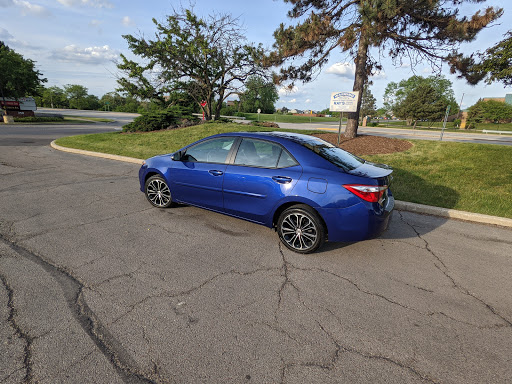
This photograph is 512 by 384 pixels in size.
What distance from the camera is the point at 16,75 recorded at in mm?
26281

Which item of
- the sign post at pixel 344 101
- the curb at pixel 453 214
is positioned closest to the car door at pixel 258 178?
the curb at pixel 453 214

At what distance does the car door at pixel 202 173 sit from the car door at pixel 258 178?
190 mm

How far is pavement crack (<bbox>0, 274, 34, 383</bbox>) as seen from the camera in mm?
1881

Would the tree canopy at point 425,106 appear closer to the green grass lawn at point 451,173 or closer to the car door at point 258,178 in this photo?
the green grass lawn at point 451,173

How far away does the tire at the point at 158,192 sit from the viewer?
5000 millimetres

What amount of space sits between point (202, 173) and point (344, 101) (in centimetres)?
741

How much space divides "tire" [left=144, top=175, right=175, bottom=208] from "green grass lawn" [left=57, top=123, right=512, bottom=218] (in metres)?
4.87

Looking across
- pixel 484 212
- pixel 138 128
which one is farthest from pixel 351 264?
pixel 138 128

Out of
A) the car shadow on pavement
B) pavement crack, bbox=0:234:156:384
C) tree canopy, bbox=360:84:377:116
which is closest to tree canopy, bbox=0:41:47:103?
pavement crack, bbox=0:234:156:384

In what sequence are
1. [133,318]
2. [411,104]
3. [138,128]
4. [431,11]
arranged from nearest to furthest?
[133,318]
[431,11]
[138,128]
[411,104]

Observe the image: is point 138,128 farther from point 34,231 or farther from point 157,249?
point 157,249

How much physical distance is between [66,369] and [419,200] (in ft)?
20.6

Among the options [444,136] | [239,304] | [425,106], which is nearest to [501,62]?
[239,304]

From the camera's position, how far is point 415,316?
2547 millimetres
